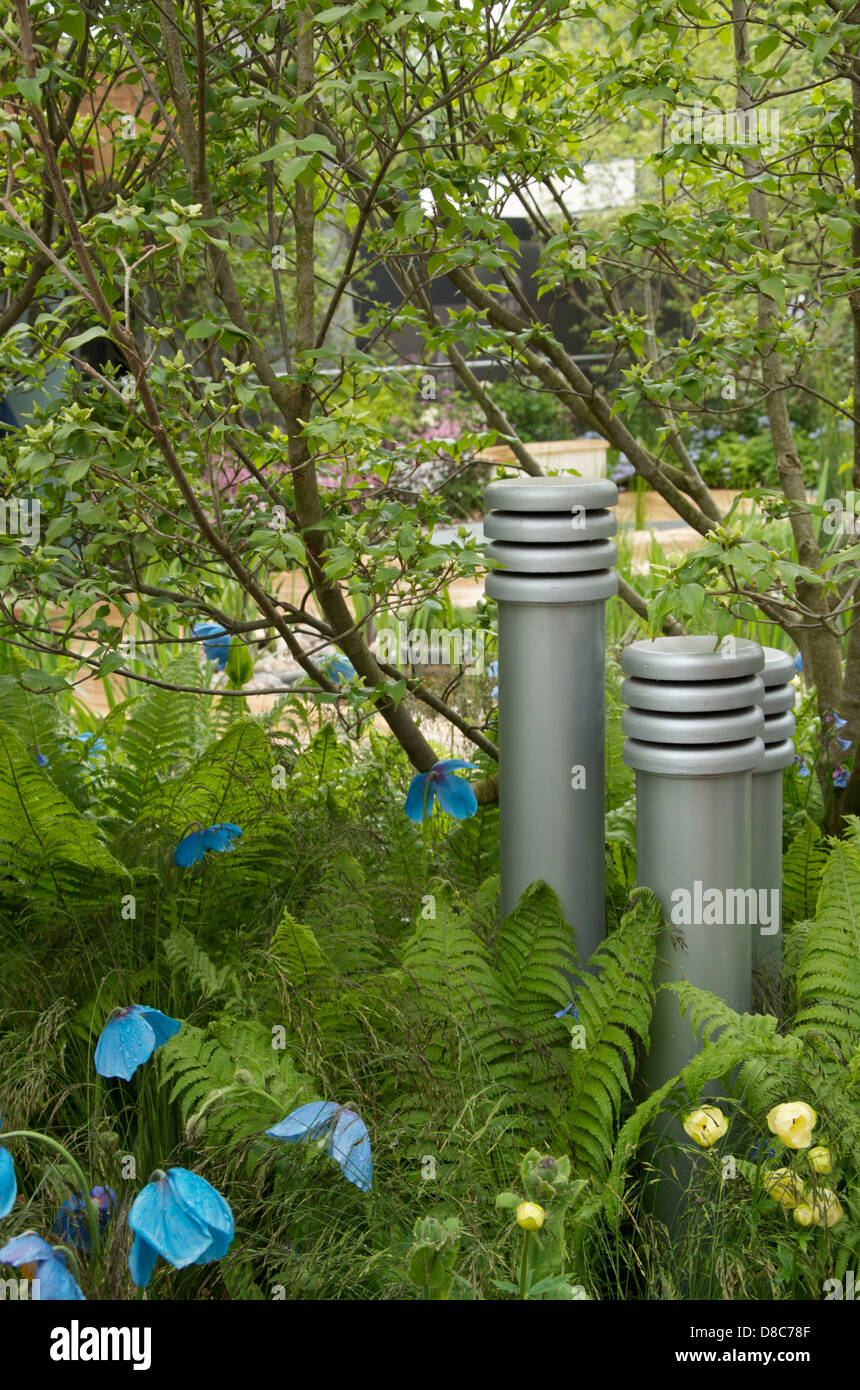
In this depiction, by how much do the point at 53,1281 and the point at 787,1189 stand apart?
1005 mm

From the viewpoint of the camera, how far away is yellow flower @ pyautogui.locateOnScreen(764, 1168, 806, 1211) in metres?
1.85

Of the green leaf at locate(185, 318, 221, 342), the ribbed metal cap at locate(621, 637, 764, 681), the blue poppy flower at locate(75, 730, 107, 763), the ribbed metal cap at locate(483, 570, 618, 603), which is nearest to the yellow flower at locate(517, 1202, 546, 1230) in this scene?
the ribbed metal cap at locate(621, 637, 764, 681)

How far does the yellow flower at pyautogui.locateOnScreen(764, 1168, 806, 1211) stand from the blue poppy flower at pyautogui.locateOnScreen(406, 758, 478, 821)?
1.18 metres

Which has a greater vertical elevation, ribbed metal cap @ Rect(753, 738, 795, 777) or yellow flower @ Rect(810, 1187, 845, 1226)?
ribbed metal cap @ Rect(753, 738, 795, 777)

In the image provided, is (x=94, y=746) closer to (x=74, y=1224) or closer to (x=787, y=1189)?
(x=74, y=1224)

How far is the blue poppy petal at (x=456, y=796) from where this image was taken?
291 cm

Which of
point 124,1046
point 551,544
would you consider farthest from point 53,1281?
point 551,544

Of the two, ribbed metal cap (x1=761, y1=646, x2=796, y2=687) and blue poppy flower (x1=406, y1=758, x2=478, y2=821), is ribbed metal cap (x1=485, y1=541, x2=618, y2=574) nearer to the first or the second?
ribbed metal cap (x1=761, y1=646, x2=796, y2=687)

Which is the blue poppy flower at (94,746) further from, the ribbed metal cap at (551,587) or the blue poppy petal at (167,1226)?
the blue poppy petal at (167,1226)

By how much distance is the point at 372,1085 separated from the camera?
87.0 inches

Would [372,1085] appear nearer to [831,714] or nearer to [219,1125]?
[219,1125]

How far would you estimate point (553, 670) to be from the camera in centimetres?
235
